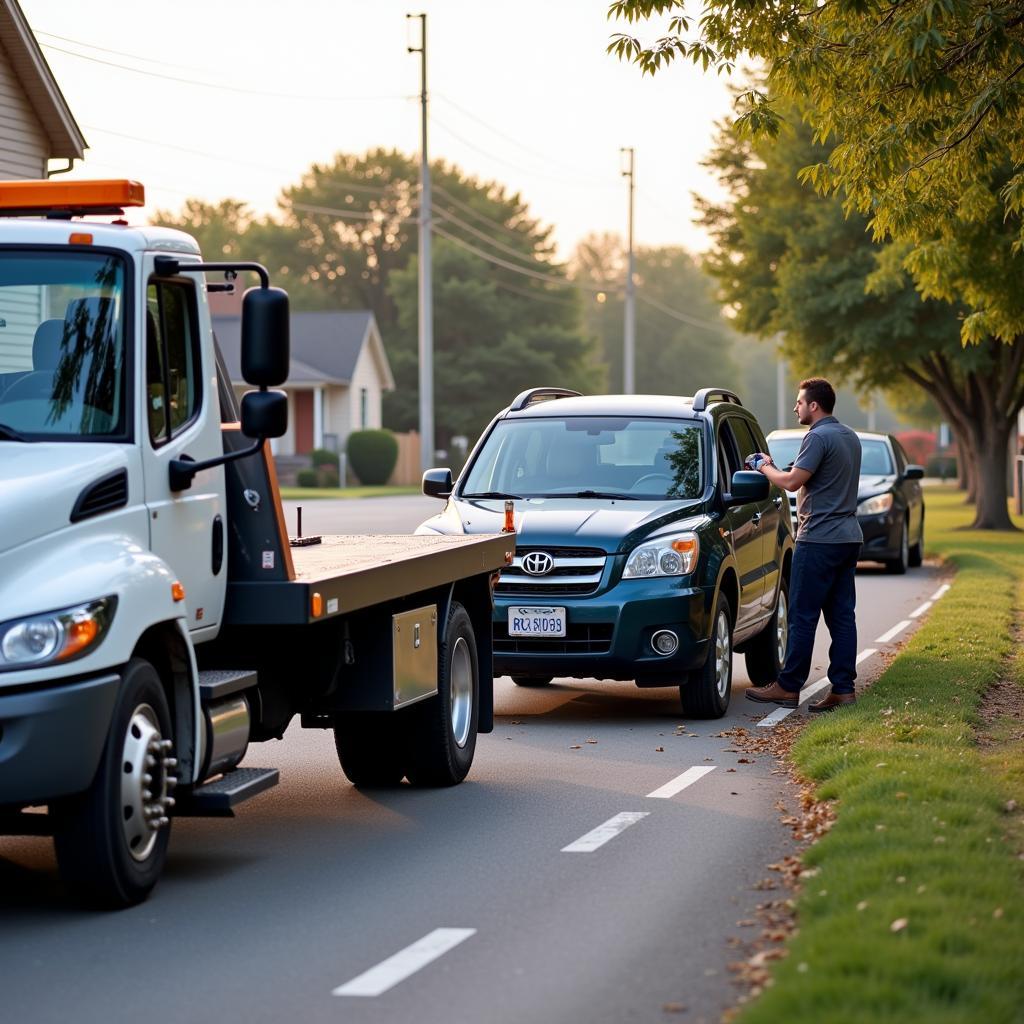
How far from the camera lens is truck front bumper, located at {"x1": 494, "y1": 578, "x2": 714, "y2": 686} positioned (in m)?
11.8

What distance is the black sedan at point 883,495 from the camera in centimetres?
2562

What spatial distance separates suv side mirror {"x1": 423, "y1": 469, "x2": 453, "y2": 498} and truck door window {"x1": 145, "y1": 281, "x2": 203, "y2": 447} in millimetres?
5360

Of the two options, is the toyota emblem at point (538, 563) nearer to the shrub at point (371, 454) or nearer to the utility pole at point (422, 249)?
the utility pole at point (422, 249)

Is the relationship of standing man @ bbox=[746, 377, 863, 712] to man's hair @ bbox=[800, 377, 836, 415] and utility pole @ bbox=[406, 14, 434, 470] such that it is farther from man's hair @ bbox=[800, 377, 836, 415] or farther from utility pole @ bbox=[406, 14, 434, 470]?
utility pole @ bbox=[406, 14, 434, 470]

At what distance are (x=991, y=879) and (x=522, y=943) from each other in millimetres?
1611

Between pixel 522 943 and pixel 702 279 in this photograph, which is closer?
pixel 522 943

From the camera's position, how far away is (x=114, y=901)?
6852 millimetres

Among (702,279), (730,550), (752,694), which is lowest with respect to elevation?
(752,694)

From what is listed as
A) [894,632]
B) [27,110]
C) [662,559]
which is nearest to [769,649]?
[662,559]

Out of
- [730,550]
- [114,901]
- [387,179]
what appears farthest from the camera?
[387,179]

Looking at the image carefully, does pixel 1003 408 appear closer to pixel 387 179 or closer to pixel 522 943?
pixel 522 943

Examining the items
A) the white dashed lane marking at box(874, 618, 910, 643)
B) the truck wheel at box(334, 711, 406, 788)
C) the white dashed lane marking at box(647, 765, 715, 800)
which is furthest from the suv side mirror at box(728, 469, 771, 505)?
the white dashed lane marking at box(874, 618, 910, 643)

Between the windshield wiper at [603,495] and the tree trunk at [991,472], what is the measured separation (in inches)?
1051

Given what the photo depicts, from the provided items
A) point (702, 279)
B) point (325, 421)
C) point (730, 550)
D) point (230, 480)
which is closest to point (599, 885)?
point (230, 480)
